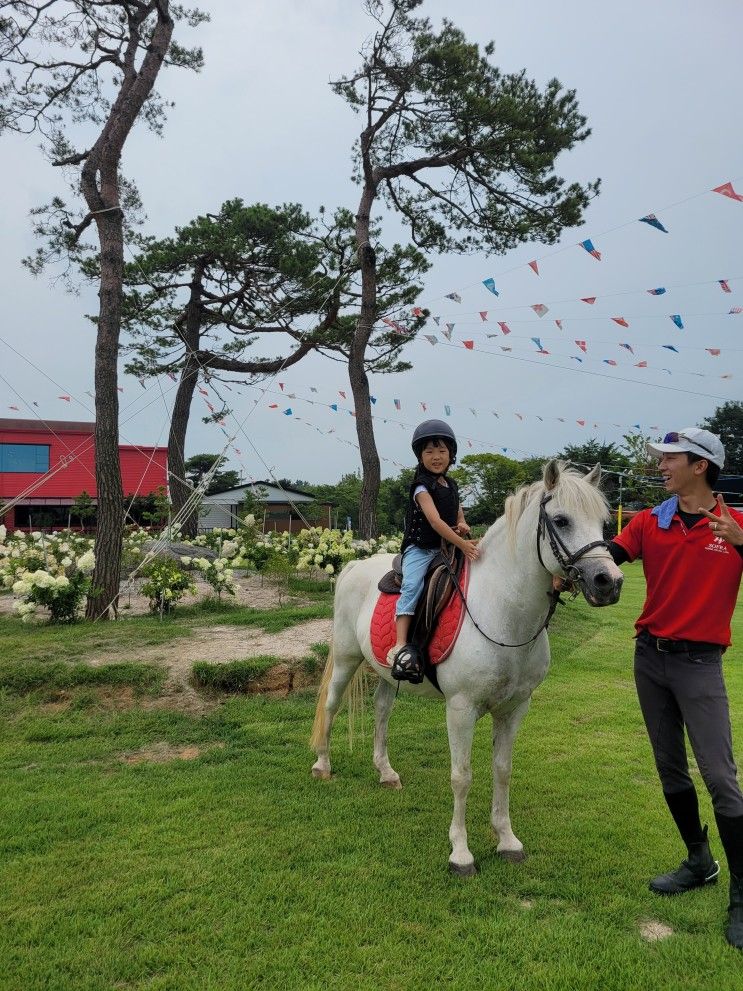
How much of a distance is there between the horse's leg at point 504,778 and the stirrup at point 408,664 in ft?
1.53

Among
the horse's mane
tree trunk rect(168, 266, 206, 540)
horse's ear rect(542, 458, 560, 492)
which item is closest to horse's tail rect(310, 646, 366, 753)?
the horse's mane

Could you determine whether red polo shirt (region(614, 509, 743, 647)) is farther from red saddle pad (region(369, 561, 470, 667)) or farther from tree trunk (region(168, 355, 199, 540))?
tree trunk (region(168, 355, 199, 540))

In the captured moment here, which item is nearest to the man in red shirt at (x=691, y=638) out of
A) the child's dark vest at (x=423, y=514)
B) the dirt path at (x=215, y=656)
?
the child's dark vest at (x=423, y=514)

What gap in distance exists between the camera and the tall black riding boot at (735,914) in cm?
253

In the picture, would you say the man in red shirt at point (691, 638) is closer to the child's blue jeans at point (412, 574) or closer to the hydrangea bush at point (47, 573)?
the child's blue jeans at point (412, 574)

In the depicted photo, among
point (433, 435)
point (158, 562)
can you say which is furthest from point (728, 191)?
point (158, 562)

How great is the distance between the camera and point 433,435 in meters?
3.58

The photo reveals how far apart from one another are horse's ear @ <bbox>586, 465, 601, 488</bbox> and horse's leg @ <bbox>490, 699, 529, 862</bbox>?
124cm

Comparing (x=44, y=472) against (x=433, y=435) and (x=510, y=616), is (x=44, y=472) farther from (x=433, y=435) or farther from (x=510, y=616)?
(x=510, y=616)

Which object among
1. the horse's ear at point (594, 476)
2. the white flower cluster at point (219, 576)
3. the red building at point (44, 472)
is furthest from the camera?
the red building at point (44, 472)

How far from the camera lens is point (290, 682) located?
20.3 ft

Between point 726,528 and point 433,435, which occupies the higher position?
point 433,435

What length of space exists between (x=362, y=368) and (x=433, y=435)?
9.85 m

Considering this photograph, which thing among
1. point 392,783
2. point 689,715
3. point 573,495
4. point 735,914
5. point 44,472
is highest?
point 44,472
